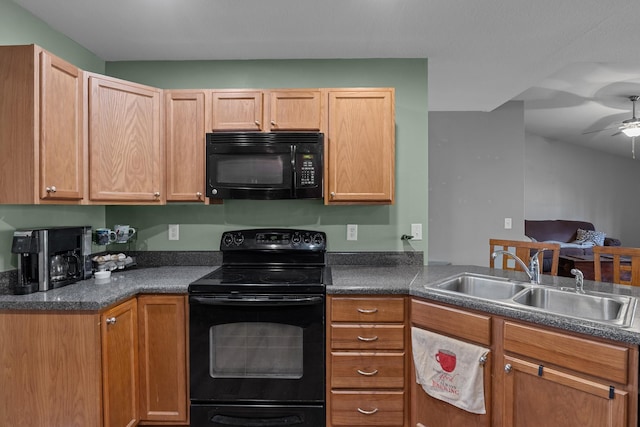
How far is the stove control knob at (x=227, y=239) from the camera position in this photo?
255 cm

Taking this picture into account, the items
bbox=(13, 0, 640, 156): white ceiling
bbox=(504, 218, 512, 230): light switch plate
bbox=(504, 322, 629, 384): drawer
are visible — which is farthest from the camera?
bbox=(504, 218, 512, 230): light switch plate

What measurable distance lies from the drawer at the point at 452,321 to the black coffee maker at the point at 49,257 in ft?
6.41

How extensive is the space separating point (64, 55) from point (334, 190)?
1938 mm

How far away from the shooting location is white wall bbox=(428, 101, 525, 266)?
403 cm

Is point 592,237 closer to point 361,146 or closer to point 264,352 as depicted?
point 361,146

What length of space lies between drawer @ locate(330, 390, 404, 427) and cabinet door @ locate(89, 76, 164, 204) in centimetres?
168

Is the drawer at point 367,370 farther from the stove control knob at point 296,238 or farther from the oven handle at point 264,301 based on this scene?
Answer: the stove control knob at point 296,238

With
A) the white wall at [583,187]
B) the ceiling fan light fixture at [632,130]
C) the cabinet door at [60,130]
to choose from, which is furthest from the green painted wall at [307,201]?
the white wall at [583,187]

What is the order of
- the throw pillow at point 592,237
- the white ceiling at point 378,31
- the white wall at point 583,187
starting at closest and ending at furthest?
the white ceiling at point 378,31, the throw pillow at point 592,237, the white wall at point 583,187

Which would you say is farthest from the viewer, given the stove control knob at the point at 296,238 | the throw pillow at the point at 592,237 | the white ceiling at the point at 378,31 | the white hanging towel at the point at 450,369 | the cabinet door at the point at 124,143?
the throw pillow at the point at 592,237

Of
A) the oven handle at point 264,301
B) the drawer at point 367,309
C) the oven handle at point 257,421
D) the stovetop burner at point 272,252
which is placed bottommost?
the oven handle at point 257,421

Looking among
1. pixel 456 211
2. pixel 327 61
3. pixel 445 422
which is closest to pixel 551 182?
pixel 456 211

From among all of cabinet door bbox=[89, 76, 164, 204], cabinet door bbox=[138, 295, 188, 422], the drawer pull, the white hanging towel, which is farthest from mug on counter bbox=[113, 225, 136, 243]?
the white hanging towel

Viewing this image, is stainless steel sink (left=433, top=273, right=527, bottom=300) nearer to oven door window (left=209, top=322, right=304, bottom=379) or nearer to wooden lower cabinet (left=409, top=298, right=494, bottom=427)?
wooden lower cabinet (left=409, top=298, right=494, bottom=427)
